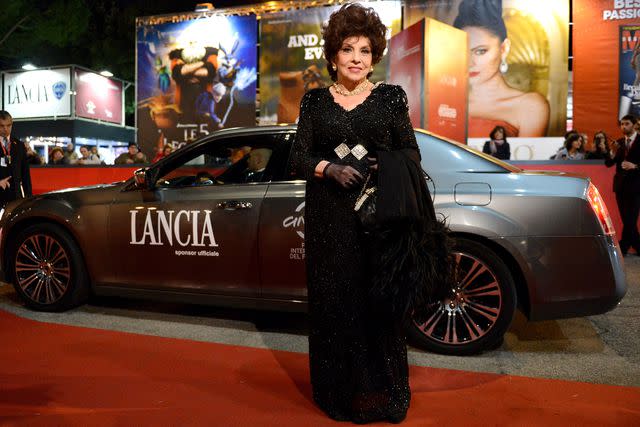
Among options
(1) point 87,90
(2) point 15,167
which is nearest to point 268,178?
(2) point 15,167

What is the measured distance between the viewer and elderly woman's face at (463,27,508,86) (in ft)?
38.1

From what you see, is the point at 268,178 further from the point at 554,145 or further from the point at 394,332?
the point at 554,145

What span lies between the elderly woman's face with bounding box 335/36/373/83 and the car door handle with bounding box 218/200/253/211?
1.65 m

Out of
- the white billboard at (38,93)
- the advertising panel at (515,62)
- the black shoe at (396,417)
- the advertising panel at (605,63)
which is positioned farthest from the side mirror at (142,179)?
the white billboard at (38,93)

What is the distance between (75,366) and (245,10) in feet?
37.3

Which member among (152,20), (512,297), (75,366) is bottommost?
(75,366)

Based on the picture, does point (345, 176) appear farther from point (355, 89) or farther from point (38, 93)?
point (38, 93)

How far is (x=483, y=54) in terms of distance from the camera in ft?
38.2

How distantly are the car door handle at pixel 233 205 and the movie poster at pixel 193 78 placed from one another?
9557mm

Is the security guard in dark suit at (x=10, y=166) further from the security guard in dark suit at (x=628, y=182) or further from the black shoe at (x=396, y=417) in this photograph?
the security guard in dark suit at (x=628, y=182)

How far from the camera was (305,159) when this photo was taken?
2.53 meters

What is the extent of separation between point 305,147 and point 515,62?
10.2 metres

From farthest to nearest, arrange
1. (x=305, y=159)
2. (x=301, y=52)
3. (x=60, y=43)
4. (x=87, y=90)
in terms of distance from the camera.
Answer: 1. (x=60, y=43)
2. (x=87, y=90)
3. (x=301, y=52)
4. (x=305, y=159)

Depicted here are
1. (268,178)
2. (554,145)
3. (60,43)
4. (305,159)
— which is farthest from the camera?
(60,43)
